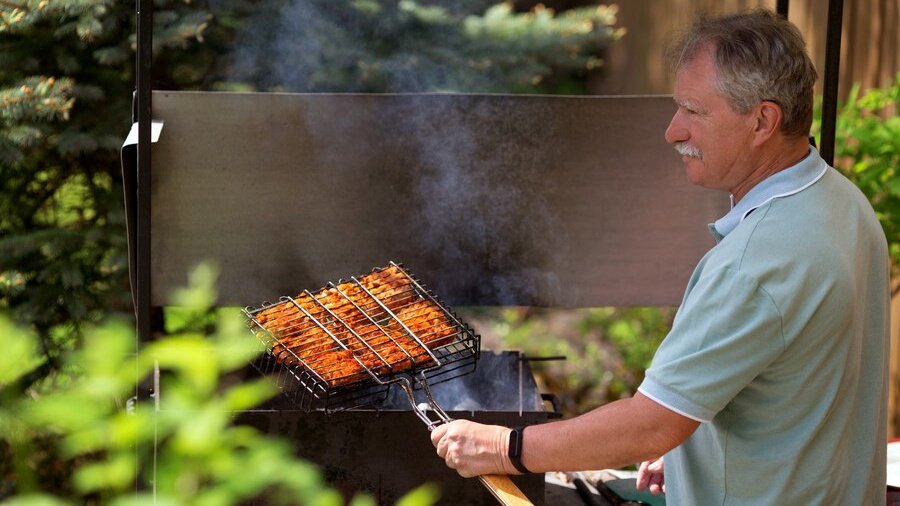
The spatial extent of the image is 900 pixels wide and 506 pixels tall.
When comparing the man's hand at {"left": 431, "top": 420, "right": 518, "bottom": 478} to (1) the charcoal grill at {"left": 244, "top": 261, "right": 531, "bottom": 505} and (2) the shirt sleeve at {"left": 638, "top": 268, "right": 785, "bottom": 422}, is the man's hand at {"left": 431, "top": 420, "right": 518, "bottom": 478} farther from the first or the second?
(2) the shirt sleeve at {"left": 638, "top": 268, "right": 785, "bottom": 422}

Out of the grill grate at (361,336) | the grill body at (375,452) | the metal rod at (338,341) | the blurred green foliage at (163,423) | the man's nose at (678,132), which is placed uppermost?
the blurred green foliage at (163,423)

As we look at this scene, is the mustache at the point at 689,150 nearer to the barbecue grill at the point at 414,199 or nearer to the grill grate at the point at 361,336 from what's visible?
the grill grate at the point at 361,336

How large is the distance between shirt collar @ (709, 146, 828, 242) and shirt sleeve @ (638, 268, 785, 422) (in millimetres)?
194

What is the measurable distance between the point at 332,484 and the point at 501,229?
1.26 meters

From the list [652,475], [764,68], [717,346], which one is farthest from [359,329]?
[764,68]

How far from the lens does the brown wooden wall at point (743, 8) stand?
4953 millimetres

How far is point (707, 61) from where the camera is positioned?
2016 mm

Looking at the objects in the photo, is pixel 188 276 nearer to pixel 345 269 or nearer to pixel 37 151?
pixel 345 269

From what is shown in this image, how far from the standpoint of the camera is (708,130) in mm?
2037

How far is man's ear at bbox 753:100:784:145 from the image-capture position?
6.47 feet

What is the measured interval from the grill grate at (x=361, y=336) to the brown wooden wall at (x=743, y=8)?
45.4 inches

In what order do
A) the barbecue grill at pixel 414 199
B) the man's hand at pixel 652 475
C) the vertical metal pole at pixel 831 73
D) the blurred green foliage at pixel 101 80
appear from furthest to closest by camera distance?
the blurred green foliage at pixel 101 80 → the barbecue grill at pixel 414 199 → the vertical metal pole at pixel 831 73 → the man's hand at pixel 652 475

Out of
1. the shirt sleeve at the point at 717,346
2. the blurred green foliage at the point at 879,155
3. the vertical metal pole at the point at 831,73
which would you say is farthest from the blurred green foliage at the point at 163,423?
the blurred green foliage at the point at 879,155

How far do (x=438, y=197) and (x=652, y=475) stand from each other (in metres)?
1.63
